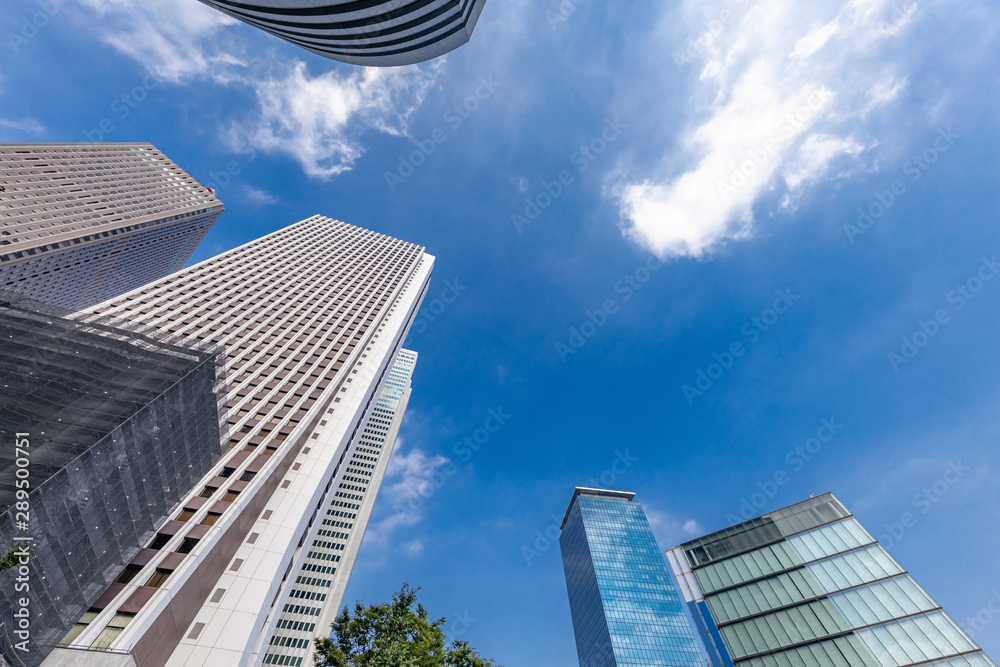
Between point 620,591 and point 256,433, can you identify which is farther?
point 620,591

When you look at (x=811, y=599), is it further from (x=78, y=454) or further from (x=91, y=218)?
(x=91, y=218)

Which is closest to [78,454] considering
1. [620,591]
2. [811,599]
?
[811,599]

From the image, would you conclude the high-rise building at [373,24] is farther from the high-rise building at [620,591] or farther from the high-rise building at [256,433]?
→ the high-rise building at [620,591]

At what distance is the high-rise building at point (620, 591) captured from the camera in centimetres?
8512

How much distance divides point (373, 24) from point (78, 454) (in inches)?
1206

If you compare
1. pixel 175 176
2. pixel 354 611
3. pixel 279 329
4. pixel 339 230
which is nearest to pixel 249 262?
pixel 279 329

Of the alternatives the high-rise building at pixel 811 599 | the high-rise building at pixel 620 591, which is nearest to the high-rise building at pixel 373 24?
the high-rise building at pixel 811 599

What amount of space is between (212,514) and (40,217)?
8639cm

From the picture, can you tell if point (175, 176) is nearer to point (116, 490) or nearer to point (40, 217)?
point (40, 217)

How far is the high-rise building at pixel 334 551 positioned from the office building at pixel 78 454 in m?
20.7

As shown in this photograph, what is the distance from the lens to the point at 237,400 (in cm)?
3778

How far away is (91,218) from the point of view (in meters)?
81.0

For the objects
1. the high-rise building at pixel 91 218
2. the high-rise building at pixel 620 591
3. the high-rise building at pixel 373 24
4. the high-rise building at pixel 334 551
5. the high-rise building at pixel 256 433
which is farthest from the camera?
the high-rise building at pixel 620 591

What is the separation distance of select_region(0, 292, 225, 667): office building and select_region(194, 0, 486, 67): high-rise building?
2479 centimetres
